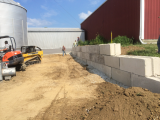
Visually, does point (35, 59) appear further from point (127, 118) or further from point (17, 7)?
point (17, 7)

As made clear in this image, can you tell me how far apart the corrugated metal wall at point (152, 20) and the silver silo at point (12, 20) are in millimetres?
17282

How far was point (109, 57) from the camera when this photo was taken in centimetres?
605

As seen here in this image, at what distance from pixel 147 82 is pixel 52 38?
24134mm

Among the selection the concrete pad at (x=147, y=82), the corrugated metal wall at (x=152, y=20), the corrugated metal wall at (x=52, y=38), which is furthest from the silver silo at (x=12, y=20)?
the concrete pad at (x=147, y=82)

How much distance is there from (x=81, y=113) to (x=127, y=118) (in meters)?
1.11

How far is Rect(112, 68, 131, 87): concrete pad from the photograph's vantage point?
469 cm

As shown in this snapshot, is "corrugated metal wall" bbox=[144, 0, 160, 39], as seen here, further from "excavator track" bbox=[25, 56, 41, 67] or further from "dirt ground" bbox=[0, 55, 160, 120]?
"excavator track" bbox=[25, 56, 41, 67]

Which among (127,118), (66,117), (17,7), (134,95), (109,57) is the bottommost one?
(66,117)

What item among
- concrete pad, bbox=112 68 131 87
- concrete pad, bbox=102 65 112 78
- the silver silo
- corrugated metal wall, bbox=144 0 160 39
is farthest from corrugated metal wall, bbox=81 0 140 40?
the silver silo

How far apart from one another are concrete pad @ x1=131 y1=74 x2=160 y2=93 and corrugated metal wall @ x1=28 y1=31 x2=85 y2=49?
76.1ft

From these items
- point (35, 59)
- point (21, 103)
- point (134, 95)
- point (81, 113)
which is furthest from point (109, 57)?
point (35, 59)

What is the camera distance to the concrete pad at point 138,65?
3.82 m

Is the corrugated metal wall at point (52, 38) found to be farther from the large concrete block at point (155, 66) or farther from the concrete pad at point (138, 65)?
the large concrete block at point (155, 66)

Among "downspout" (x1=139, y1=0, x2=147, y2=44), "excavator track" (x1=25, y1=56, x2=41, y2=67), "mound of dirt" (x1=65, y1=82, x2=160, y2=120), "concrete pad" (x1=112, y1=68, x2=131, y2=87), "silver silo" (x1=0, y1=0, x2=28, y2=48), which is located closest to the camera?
"mound of dirt" (x1=65, y1=82, x2=160, y2=120)
